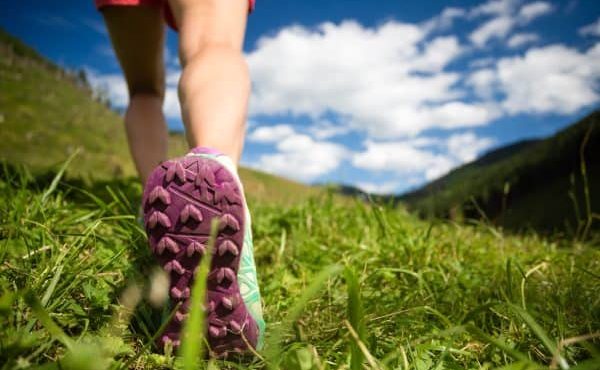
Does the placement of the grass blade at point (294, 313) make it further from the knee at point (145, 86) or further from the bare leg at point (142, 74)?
the knee at point (145, 86)

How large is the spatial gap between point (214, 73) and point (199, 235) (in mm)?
533

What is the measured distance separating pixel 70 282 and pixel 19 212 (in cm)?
67

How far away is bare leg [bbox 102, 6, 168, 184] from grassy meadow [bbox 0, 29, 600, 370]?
1.27 ft

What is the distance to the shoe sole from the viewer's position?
1014 millimetres

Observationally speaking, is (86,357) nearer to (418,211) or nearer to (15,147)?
(418,211)

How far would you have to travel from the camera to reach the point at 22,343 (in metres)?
0.73

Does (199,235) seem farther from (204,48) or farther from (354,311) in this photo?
(204,48)

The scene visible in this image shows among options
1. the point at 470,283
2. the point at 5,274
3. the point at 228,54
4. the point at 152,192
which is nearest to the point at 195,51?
the point at 228,54

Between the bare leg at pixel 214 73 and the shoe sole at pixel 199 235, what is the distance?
0.20 meters

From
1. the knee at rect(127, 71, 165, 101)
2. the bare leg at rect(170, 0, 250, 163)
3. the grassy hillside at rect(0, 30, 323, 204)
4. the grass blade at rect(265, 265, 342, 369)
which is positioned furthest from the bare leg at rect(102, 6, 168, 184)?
the grassy hillside at rect(0, 30, 323, 204)

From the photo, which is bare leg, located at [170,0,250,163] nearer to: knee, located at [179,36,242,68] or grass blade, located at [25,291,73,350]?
knee, located at [179,36,242,68]

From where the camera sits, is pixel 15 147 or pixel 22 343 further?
pixel 15 147

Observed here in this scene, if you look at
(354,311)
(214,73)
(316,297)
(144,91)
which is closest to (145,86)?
(144,91)

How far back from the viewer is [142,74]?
7.61ft
